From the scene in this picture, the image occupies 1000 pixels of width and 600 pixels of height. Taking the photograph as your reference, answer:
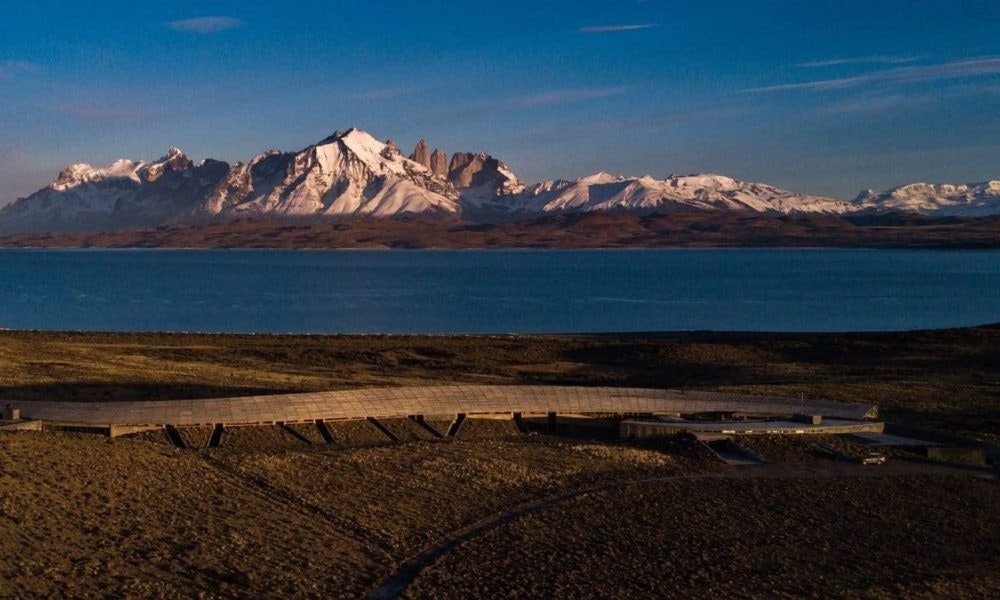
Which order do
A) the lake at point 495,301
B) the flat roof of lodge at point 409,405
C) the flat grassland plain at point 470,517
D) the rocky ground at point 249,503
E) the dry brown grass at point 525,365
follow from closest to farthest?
the rocky ground at point 249,503 < the flat grassland plain at point 470,517 < the flat roof of lodge at point 409,405 < the dry brown grass at point 525,365 < the lake at point 495,301

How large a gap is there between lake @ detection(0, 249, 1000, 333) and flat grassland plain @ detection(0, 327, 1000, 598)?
52.8 m

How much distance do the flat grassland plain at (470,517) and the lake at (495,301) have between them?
5279 cm

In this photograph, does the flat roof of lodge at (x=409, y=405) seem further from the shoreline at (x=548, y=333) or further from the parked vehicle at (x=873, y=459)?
the shoreline at (x=548, y=333)

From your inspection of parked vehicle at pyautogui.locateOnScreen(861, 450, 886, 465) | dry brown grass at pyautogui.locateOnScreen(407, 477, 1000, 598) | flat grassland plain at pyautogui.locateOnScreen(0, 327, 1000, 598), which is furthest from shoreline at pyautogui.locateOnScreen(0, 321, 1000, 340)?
dry brown grass at pyautogui.locateOnScreen(407, 477, 1000, 598)

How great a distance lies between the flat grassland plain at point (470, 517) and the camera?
55.5ft

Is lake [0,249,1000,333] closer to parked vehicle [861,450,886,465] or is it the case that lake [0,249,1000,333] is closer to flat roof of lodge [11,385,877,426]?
flat roof of lodge [11,385,877,426]

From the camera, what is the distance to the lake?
8756cm

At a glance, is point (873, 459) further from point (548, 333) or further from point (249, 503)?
point (548, 333)

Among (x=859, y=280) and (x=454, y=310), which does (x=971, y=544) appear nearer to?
(x=454, y=310)

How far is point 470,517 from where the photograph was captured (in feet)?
68.6

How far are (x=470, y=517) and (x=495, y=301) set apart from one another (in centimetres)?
9318

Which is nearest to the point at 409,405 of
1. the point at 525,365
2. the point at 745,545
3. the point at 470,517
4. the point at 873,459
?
the point at 470,517

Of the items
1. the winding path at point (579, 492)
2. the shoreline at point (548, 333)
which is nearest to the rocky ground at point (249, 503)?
the winding path at point (579, 492)

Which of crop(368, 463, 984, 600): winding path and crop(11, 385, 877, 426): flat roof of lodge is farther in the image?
crop(11, 385, 877, 426): flat roof of lodge
